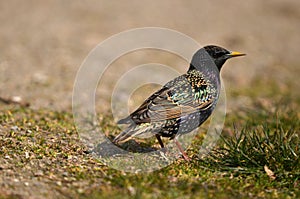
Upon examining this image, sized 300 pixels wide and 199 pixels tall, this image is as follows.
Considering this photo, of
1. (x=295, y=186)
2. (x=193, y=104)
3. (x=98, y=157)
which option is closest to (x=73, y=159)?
(x=98, y=157)

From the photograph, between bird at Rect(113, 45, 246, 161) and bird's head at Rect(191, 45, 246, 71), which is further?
bird's head at Rect(191, 45, 246, 71)

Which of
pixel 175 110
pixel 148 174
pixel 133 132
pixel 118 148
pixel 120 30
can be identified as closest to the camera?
pixel 148 174

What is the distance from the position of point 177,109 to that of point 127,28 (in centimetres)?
760

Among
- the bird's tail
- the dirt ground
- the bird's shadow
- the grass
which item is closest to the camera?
the grass

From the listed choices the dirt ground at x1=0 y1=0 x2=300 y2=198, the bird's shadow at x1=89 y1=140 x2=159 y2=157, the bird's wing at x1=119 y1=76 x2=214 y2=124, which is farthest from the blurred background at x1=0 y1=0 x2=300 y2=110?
the bird's wing at x1=119 y1=76 x2=214 y2=124

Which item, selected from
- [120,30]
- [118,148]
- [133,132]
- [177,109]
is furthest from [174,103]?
[120,30]

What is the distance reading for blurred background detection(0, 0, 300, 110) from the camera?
9984mm

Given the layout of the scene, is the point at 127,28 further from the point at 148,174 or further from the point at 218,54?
the point at 148,174

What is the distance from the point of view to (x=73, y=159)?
569 centimetres

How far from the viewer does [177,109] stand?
590cm

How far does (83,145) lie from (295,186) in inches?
104

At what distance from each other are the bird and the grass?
418mm

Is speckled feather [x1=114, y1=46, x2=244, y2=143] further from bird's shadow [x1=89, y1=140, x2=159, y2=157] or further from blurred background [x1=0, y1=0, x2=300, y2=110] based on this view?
blurred background [x1=0, y1=0, x2=300, y2=110]

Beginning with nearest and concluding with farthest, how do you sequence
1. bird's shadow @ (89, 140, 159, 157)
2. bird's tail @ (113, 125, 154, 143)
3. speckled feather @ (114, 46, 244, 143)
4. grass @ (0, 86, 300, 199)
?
grass @ (0, 86, 300, 199) < bird's tail @ (113, 125, 154, 143) < speckled feather @ (114, 46, 244, 143) < bird's shadow @ (89, 140, 159, 157)
